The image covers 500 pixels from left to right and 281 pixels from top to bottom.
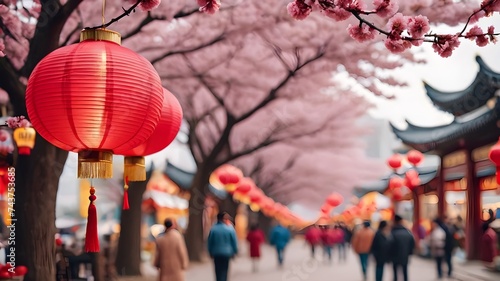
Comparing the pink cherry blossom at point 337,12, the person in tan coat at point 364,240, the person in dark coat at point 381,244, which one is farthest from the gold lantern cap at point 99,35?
the person in tan coat at point 364,240

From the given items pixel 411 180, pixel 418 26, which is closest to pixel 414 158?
pixel 411 180

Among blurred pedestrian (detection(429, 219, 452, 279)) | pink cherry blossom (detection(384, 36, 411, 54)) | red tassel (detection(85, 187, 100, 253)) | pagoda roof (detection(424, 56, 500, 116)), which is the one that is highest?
pagoda roof (detection(424, 56, 500, 116))

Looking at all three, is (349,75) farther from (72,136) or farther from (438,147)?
(438,147)

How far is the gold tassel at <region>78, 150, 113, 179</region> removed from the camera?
5.34 metres

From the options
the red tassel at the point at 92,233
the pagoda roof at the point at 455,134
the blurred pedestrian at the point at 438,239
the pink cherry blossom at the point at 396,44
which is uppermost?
the pagoda roof at the point at 455,134

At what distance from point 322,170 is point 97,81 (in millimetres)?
34830

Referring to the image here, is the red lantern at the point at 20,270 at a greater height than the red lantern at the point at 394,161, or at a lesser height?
lesser

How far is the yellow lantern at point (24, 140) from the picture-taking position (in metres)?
9.21

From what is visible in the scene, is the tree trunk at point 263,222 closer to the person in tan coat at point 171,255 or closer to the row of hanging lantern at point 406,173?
the row of hanging lantern at point 406,173


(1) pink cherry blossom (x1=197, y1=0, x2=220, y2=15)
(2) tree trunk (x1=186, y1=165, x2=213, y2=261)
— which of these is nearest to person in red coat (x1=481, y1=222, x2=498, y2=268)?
(2) tree trunk (x1=186, y1=165, x2=213, y2=261)

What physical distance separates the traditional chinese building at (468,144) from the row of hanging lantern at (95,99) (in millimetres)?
14740

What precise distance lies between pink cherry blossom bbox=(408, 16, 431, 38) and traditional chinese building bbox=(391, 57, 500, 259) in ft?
45.0

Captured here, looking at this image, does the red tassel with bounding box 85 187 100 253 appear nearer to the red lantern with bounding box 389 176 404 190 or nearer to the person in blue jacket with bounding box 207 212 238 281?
the person in blue jacket with bounding box 207 212 238 281

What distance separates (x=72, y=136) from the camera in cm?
513
